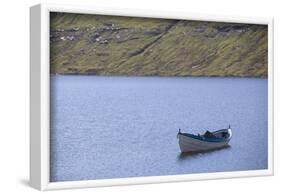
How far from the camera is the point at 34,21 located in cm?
675

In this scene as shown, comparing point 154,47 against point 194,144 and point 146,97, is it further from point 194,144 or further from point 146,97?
point 194,144

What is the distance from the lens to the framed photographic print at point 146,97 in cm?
679

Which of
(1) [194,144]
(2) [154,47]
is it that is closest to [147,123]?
(1) [194,144]

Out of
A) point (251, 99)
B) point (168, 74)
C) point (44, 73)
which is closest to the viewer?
point (44, 73)

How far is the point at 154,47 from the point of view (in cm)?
723

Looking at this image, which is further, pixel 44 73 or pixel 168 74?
pixel 168 74

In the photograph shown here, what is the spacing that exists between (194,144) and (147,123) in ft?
1.71

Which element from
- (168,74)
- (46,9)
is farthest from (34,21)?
(168,74)

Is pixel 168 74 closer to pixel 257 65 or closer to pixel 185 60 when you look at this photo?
pixel 185 60

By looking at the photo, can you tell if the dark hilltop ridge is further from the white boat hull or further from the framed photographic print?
the white boat hull

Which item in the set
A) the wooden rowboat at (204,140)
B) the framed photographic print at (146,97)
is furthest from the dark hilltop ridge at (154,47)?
the wooden rowboat at (204,140)

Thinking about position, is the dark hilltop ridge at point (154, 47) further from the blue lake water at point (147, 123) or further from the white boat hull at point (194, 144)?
the white boat hull at point (194, 144)

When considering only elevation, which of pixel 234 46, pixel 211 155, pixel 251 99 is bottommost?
pixel 211 155

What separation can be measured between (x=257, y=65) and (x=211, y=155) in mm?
1027
